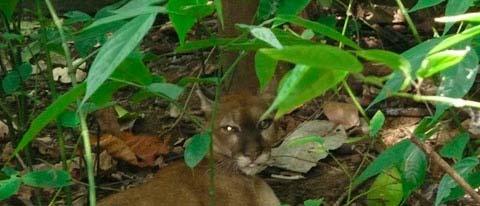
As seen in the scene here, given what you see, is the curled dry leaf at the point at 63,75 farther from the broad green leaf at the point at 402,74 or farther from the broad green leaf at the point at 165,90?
the broad green leaf at the point at 402,74

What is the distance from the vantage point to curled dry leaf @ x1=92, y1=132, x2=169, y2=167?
408 centimetres

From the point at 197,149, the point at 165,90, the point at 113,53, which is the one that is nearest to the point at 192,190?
the point at 197,149

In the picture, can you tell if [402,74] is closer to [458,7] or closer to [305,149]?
[458,7]

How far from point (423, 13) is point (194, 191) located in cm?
191

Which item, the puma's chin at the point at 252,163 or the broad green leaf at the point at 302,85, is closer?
the broad green leaf at the point at 302,85

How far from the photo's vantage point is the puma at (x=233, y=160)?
11.6 feet

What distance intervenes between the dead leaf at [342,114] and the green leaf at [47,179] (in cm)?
201

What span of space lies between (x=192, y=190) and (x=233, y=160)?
0.22 metres

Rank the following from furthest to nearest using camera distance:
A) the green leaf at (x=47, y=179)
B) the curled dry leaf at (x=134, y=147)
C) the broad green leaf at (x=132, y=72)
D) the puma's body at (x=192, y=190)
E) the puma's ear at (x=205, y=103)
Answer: the curled dry leaf at (x=134, y=147) → the puma's ear at (x=205, y=103) → the puma's body at (x=192, y=190) → the green leaf at (x=47, y=179) → the broad green leaf at (x=132, y=72)

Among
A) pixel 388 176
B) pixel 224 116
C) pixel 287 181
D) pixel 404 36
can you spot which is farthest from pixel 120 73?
pixel 404 36

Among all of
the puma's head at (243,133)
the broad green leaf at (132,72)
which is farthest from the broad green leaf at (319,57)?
the puma's head at (243,133)

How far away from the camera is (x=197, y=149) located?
230cm

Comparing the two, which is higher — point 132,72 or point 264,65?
point 264,65

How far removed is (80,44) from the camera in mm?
2814
